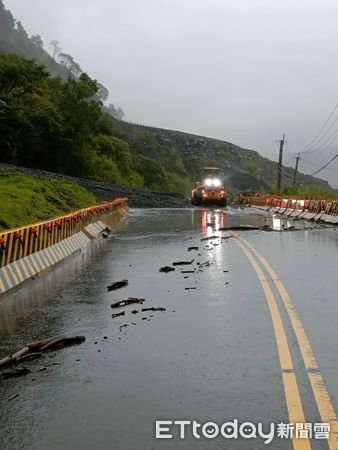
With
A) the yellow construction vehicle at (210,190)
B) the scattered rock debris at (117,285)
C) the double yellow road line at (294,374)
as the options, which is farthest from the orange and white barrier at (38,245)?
the yellow construction vehicle at (210,190)

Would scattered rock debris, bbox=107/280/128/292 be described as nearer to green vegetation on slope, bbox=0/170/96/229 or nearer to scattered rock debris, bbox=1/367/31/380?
scattered rock debris, bbox=1/367/31/380

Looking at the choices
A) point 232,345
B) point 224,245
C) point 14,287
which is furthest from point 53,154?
point 232,345

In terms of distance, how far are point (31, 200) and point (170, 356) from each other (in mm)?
26149

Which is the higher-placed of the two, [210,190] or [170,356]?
[210,190]

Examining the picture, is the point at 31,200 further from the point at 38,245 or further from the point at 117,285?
the point at 117,285

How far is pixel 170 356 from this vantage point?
6.28 meters

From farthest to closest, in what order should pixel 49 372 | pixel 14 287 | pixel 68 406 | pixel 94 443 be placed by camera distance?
pixel 14 287, pixel 49 372, pixel 68 406, pixel 94 443

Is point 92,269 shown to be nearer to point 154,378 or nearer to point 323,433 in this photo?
point 154,378

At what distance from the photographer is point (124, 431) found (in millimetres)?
4359

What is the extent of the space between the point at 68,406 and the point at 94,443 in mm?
781

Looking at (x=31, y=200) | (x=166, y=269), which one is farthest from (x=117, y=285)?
(x=31, y=200)

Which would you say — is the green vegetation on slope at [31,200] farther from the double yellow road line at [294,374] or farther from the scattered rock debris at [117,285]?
the double yellow road line at [294,374]

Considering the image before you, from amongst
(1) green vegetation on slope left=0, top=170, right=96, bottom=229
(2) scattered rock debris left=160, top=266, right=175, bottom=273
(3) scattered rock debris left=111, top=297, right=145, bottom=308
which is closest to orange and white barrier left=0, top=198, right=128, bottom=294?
(3) scattered rock debris left=111, top=297, right=145, bottom=308

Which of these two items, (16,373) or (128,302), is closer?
(16,373)
